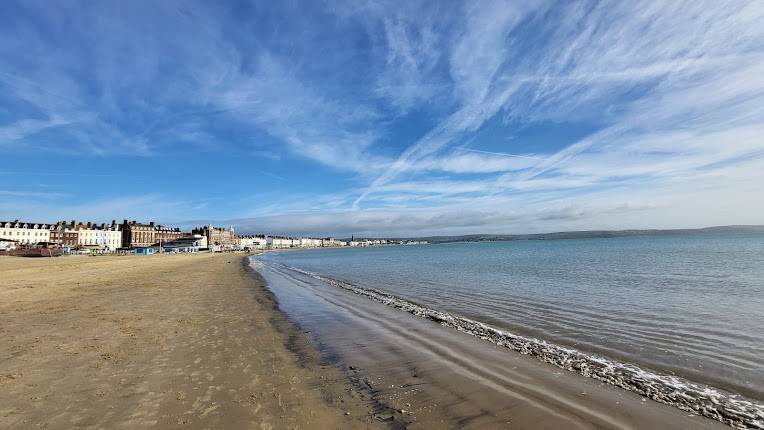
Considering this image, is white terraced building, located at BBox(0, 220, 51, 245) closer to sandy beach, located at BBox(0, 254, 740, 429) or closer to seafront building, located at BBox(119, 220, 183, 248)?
seafront building, located at BBox(119, 220, 183, 248)

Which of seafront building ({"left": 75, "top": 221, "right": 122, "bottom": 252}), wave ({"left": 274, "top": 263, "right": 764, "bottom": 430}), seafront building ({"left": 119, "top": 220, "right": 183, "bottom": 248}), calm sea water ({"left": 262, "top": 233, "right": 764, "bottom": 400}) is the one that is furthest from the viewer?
seafront building ({"left": 119, "top": 220, "right": 183, "bottom": 248})

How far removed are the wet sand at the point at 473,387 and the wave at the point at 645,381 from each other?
0.35 m

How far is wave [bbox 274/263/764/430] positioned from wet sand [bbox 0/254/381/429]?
17.5 feet

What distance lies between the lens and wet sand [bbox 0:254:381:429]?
5.89 meters

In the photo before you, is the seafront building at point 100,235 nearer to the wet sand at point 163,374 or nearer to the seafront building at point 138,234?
the seafront building at point 138,234

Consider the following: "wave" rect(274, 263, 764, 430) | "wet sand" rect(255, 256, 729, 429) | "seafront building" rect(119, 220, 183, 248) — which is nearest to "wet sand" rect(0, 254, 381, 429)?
"wet sand" rect(255, 256, 729, 429)

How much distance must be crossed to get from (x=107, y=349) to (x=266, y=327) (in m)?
4.66

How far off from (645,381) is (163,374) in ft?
32.9

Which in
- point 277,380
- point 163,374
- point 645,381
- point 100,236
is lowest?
point 645,381

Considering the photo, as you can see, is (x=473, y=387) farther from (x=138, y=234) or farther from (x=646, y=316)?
(x=138, y=234)

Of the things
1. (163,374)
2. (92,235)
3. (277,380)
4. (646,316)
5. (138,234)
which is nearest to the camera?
(277,380)

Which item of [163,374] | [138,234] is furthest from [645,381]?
[138,234]

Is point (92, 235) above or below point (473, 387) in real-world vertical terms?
above

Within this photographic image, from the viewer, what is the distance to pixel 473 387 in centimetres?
752
